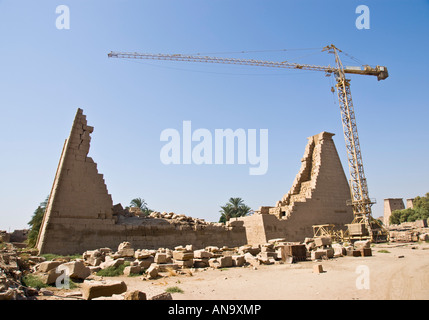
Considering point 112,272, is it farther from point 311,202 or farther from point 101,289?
point 311,202

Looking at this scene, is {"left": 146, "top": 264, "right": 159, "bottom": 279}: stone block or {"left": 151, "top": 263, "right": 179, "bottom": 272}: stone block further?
{"left": 151, "top": 263, "right": 179, "bottom": 272}: stone block

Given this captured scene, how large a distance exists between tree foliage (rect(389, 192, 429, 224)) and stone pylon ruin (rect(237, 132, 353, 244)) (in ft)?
134

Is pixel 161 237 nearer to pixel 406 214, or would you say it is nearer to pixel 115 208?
pixel 115 208

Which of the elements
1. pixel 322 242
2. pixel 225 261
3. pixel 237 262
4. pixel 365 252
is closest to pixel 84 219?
pixel 225 261

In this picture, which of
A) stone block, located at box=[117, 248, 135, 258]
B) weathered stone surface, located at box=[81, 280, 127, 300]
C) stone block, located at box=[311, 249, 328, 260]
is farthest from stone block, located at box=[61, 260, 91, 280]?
stone block, located at box=[311, 249, 328, 260]

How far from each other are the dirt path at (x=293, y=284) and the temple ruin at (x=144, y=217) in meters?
5.39

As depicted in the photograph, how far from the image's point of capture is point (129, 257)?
10.3m

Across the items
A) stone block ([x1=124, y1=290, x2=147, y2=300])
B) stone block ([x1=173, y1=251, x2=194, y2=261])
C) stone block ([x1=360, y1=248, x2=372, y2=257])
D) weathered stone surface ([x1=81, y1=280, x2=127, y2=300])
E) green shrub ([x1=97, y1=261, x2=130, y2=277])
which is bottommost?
stone block ([x1=360, y1=248, x2=372, y2=257])

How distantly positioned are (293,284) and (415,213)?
191ft

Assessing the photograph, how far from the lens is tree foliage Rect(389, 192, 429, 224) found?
51.7 m

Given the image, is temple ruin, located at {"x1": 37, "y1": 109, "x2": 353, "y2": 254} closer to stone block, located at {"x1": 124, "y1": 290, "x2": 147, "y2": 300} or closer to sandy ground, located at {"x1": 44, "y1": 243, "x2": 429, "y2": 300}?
sandy ground, located at {"x1": 44, "y1": 243, "x2": 429, "y2": 300}

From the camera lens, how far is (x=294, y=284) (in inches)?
256

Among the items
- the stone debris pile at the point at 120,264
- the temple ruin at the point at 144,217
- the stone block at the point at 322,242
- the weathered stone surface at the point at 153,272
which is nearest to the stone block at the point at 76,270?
the stone debris pile at the point at 120,264
